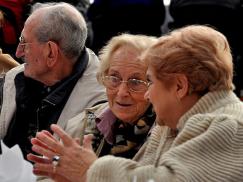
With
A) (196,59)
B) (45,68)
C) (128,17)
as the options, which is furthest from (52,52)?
(128,17)

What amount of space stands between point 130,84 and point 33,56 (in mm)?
938

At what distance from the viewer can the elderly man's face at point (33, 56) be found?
4.22 metres

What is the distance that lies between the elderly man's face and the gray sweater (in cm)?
154

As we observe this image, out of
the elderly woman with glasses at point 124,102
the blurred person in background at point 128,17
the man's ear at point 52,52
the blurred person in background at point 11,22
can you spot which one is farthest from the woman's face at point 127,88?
the blurred person in background at point 128,17

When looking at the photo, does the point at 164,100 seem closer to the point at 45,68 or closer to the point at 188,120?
the point at 188,120

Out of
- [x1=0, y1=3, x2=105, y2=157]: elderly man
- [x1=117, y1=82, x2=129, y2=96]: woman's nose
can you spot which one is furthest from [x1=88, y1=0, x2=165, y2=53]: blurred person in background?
[x1=117, y1=82, x2=129, y2=96]: woman's nose

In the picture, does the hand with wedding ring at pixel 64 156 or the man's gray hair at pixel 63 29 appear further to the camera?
the man's gray hair at pixel 63 29

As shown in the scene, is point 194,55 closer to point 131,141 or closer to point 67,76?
point 131,141

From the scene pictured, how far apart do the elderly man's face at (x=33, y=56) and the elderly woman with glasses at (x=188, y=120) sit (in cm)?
127

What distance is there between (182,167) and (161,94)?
0.39 m

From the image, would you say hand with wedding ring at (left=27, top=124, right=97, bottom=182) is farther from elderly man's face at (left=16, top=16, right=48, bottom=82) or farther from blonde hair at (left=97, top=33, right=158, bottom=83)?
elderly man's face at (left=16, top=16, right=48, bottom=82)

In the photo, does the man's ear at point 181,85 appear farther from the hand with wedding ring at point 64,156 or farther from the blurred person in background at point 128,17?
the blurred person in background at point 128,17

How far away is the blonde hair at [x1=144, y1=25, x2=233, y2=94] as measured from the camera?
2756 millimetres

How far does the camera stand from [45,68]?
421 cm
